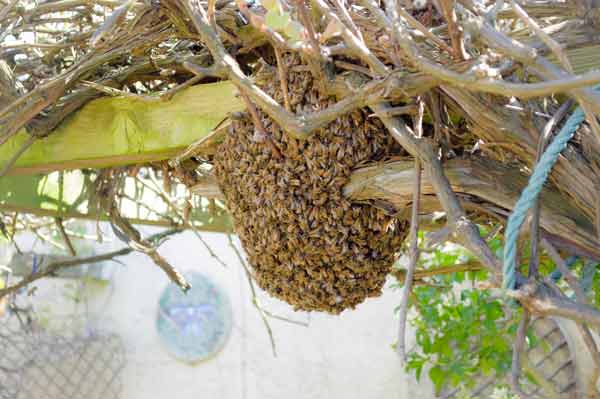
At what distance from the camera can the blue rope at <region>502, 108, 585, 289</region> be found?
823mm

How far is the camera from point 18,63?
180cm

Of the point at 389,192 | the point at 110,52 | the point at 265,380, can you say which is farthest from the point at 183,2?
the point at 265,380

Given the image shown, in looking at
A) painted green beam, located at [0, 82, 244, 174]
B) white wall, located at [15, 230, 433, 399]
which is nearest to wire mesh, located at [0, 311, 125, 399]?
white wall, located at [15, 230, 433, 399]

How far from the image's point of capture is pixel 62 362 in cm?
441

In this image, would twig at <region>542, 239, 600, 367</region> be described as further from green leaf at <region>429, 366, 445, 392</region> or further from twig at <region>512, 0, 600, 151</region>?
green leaf at <region>429, 366, 445, 392</region>

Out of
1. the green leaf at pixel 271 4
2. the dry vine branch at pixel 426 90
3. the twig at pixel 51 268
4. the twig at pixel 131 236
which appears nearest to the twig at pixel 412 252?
the dry vine branch at pixel 426 90

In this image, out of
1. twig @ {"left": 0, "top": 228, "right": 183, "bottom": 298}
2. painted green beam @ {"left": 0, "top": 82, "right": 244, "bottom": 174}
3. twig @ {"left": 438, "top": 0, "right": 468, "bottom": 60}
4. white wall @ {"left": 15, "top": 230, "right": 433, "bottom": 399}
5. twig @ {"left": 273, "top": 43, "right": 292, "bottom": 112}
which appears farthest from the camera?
white wall @ {"left": 15, "top": 230, "right": 433, "bottom": 399}

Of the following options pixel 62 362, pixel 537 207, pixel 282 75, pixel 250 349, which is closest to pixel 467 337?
pixel 282 75

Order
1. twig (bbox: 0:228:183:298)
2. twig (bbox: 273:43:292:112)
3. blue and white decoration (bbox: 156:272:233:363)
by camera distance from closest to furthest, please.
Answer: twig (bbox: 273:43:292:112) → twig (bbox: 0:228:183:298) → blue and white decoration (bbox: 156:272:233:363)

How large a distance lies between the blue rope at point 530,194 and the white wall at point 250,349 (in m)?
3.50

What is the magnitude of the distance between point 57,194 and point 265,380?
2.68m

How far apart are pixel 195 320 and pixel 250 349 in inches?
15.1

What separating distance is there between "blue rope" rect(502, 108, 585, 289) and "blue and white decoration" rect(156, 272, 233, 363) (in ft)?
12.6

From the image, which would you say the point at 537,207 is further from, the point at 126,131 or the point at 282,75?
the point at 126,131
